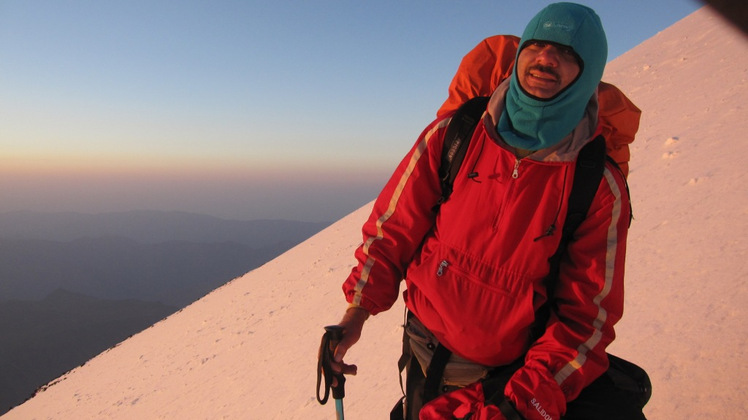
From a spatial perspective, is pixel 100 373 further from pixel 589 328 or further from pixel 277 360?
pixel 589 328

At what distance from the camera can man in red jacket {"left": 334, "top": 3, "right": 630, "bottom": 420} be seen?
66.9 inches

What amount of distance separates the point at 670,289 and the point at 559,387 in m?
3.59

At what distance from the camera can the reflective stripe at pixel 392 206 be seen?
2014 mm

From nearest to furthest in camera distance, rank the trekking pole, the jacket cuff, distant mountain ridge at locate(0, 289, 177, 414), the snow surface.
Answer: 1. the jacket cuff
2. the trekking pole
3. the snow surface
4. distant mountain ridge at locate(0, 289, 177, 414)

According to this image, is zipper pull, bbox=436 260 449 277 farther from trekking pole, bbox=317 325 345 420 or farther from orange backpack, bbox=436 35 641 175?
orange backpack, bbox=436 35 641 175

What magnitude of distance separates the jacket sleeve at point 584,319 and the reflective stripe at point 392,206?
734 millimetres

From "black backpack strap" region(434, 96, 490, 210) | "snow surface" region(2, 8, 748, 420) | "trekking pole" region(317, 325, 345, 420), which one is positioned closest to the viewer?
"black backpack strap" region(434, 96, 490, 210)

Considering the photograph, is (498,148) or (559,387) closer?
(559,387)

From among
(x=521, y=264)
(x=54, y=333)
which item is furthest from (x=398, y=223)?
(x=54, y=333)

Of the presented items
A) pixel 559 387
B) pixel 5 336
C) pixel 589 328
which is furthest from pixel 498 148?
pixel 5 336

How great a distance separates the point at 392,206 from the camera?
208 centimetres

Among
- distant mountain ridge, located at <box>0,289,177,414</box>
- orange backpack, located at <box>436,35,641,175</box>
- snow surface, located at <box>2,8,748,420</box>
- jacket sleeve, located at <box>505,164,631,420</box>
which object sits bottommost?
distant mountain ridge, located at <box>0,289,177,414</box>

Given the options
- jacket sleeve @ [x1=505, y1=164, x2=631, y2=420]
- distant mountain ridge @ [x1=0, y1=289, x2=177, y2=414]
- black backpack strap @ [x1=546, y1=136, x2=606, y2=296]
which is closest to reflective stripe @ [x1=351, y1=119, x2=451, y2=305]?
black backpack strap @ [x1=546, y1=136, x2=606, y2=296]

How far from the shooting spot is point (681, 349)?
11.3ft
